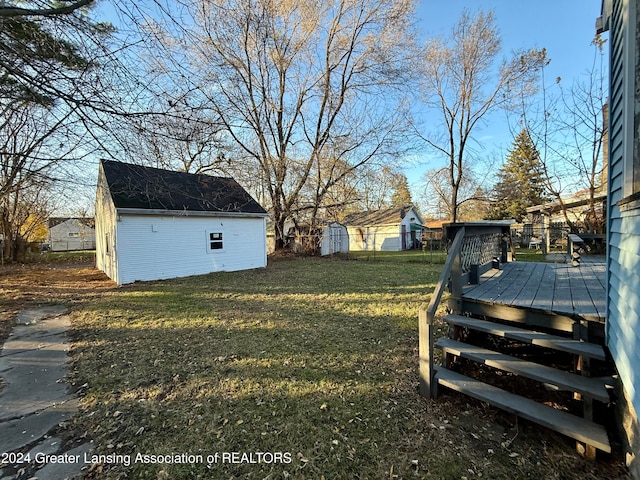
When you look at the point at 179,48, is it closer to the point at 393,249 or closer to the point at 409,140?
the point at 409,140

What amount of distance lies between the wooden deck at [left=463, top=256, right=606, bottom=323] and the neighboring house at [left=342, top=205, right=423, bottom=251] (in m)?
18.6

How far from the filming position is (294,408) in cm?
268

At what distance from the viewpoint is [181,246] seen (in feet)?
36.2

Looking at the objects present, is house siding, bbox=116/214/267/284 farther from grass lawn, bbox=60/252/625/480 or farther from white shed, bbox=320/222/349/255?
white shed, bbox=320/222/349/255

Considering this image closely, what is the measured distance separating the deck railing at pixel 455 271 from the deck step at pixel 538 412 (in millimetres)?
192

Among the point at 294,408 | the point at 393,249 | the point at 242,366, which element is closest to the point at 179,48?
the point at 242,366

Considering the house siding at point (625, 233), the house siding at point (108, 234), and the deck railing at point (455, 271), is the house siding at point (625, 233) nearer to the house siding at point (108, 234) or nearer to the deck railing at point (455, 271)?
the deck railing at point (455, 271)

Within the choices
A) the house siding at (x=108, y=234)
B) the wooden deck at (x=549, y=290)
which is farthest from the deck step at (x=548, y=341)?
the house siding at (x=108, y=234)

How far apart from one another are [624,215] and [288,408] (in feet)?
9.69

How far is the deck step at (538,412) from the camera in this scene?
194 centimetres

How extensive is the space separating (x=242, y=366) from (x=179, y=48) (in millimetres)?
4197

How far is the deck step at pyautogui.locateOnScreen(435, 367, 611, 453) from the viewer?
194 cm

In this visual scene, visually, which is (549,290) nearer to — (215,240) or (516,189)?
(215,240)

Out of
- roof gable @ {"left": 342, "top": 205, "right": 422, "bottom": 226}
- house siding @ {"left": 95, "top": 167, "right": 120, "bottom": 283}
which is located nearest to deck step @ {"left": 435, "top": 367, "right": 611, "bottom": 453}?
house siding @ {"left": 95, "top": 167, "right": 120, "bottom": 283}
